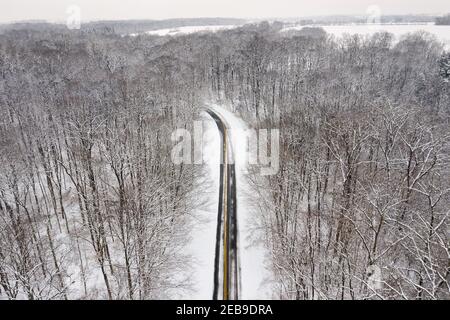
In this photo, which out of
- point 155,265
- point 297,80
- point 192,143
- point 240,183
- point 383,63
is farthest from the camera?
point 383,63

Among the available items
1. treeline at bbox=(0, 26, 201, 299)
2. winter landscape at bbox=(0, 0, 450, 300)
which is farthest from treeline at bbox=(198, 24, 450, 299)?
treeline at bbox=(0, 26, 201, 299)

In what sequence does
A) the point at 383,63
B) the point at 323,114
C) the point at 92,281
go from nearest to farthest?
the point at 92,281 → the point at 323,114 → the point at 383,63

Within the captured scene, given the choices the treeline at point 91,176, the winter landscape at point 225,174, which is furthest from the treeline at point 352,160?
the treeline at point 91,176

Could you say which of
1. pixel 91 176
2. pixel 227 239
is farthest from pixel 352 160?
pixel 91 176

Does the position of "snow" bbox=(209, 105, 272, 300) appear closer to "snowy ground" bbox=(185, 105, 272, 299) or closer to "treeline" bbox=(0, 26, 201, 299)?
"snowy ground" bbox=(185, 105, 272, 299)

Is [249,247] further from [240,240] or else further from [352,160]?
[352,160]

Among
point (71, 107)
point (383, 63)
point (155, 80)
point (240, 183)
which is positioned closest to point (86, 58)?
point (155, 80)
